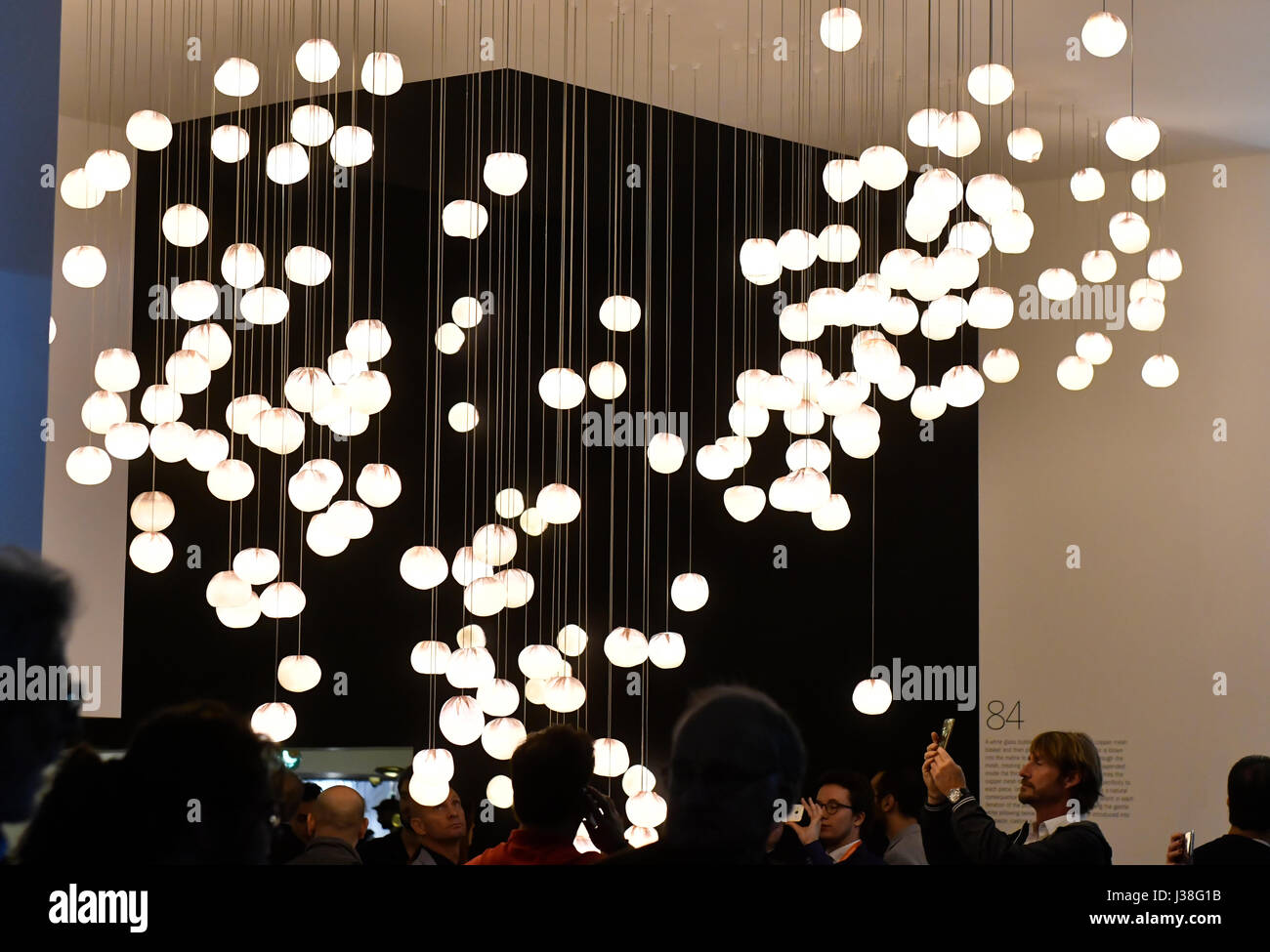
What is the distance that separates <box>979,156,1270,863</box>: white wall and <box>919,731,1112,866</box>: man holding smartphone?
3378mm

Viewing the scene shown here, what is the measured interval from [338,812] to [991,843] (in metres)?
1.53

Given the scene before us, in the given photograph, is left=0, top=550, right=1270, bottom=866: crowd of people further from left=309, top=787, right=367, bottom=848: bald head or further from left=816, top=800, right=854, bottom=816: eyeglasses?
left=816, top=800, right=854, bottom=816: eyeglasses

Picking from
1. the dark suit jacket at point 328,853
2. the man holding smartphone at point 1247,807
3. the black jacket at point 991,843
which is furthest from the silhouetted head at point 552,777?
the man holding smartphone at point 1247,807

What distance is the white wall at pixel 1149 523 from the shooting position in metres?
6.86

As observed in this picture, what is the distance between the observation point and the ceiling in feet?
18.3

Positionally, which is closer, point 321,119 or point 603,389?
point 321,119

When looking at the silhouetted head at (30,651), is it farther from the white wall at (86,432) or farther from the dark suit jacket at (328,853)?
the white wall at (86,432)

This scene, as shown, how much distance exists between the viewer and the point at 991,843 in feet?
11.8

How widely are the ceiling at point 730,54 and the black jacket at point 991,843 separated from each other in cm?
281

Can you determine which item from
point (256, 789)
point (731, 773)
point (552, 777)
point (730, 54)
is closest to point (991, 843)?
point (552, 777)

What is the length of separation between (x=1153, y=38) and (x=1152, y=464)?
2.06 meters
